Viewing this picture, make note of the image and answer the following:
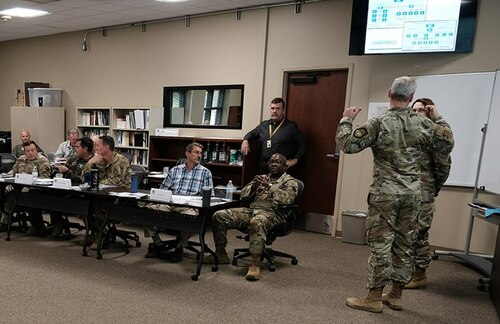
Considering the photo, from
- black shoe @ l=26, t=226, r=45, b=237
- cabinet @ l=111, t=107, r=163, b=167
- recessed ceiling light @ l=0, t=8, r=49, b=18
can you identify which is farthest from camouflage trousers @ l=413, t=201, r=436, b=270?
recessed ceiling light @ l=0, t=8, r=49, b=18

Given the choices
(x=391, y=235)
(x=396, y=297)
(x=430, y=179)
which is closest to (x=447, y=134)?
(x=430, y=179)

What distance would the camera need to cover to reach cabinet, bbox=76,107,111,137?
22.4ft

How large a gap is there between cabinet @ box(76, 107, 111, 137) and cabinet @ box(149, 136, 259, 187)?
49.3 inches

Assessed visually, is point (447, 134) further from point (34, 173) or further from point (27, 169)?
point (27, 169)

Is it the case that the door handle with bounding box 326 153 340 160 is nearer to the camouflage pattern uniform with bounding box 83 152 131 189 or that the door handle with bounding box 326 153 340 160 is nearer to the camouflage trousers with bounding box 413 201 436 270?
the camouflage trousers with bounding box 413 201 436 270

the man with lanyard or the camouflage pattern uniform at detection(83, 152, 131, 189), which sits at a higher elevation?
the man with lanyard

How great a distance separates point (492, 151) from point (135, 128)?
16.8 feet

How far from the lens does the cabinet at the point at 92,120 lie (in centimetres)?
682

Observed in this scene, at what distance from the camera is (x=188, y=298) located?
9.32 feet

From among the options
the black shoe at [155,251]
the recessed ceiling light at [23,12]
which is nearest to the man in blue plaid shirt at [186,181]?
the black shoe at [155,251]

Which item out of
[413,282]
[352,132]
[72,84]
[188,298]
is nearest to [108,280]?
[188,298]

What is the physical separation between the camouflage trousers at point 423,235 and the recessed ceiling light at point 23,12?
6.29 m

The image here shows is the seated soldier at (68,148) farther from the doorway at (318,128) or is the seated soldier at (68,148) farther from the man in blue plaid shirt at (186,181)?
the doorway at (318,128)

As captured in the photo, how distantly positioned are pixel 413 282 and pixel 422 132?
1459 millimetres
